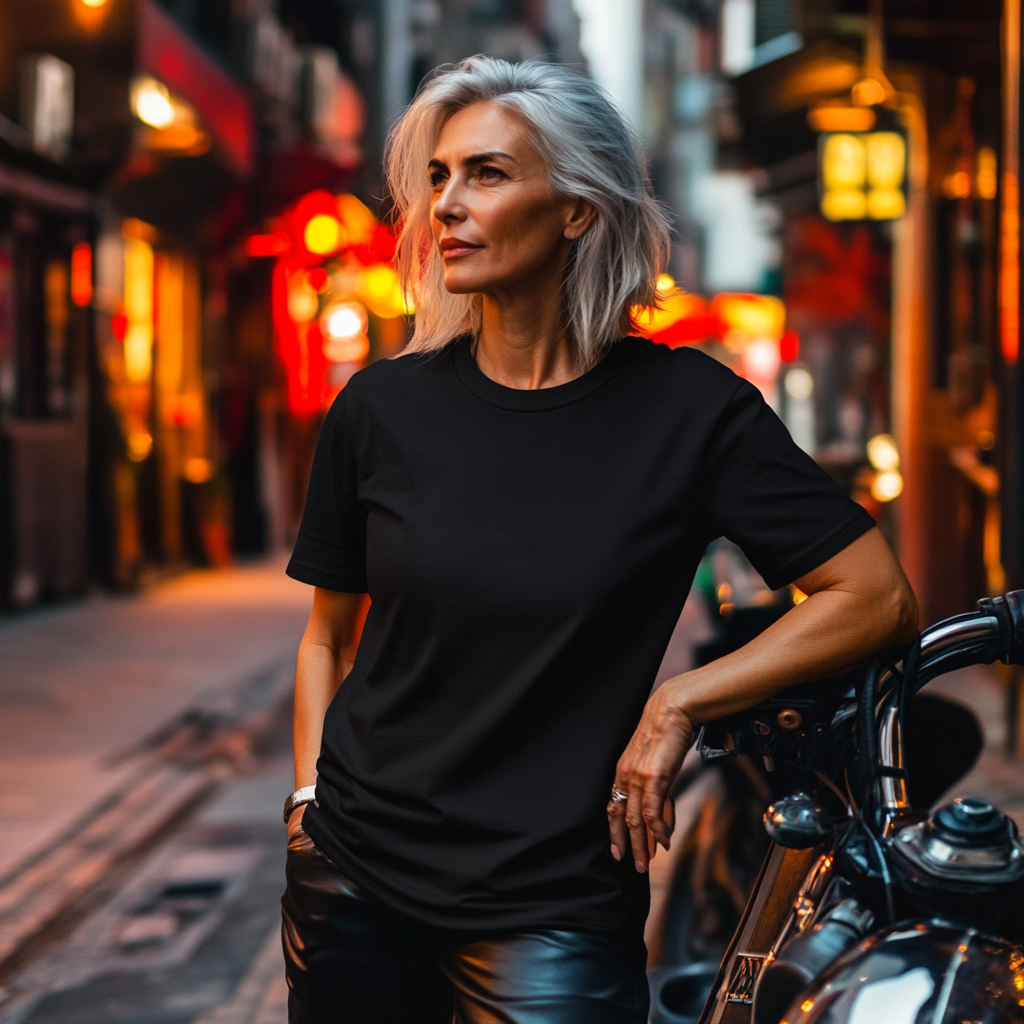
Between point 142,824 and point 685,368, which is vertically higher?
point 685,368

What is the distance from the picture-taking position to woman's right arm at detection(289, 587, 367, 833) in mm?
2084

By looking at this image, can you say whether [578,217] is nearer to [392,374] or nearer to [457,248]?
[457,248]

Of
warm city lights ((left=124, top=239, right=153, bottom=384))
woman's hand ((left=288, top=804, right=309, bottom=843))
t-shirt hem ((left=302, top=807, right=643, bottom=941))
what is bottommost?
t-shirt hem ((left=302, top=807, right=643, bottom=941))

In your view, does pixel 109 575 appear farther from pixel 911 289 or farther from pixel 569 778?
pixel 569 778

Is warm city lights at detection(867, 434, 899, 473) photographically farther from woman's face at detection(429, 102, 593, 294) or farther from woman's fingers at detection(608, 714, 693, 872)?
woman's fingers at detection(608, 714, 693, 872)

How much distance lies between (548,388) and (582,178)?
269mm

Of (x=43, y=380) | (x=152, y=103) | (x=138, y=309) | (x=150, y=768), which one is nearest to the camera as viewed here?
(x=150, y=768)

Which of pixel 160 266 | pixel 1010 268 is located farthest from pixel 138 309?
pixel 1010 268

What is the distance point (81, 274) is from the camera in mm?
13547

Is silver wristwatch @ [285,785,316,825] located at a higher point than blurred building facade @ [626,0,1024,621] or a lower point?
lower

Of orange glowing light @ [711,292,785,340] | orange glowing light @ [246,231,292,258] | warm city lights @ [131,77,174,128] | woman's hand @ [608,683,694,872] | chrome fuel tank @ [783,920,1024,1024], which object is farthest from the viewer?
orange glowing light @ [711,292,785,340]

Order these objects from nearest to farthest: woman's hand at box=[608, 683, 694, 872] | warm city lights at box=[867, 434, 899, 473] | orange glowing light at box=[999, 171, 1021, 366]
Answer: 1. woman's hand at box=[608, 683, 694, 872]
2. orange glowing light at box=[999, 171, 1021, 366]
3. warm city lights at box=[867, 434, 899, 473]

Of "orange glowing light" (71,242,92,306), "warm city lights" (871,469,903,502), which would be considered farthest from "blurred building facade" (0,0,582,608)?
"warm city lights" (871,469,903,502)

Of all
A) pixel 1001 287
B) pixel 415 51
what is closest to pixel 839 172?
pixel 1001 287
